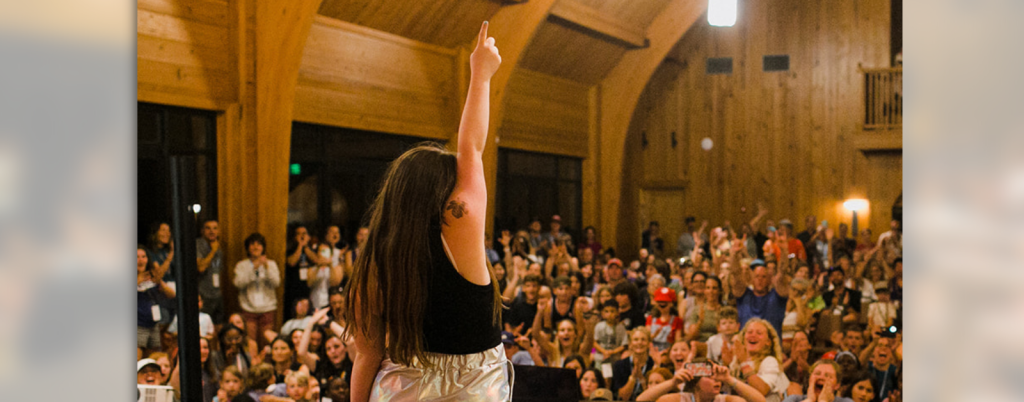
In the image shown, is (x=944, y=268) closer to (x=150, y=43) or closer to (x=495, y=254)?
(x=495, y=254)

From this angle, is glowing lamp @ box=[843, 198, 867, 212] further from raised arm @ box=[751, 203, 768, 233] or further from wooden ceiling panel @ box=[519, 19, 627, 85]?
wooden ceiling panel @ box=[519, 19, 627, 85]

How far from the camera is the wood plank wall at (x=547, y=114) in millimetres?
4199

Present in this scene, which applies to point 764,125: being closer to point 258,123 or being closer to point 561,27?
point 561,27

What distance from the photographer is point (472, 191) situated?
1.98 m

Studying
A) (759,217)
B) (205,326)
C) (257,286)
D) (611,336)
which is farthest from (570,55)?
(205,326)

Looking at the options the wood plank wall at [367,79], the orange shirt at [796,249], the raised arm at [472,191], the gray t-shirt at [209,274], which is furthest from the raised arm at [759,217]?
the gray t-shirt at [209,274]

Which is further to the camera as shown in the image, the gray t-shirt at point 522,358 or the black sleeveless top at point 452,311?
the gray t-shirt at point 522,358

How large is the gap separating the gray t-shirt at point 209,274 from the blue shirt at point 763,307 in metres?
2.70

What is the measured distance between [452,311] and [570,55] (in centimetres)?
258

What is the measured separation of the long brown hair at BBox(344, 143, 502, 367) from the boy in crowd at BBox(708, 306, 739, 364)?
269cm

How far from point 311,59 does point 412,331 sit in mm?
2895

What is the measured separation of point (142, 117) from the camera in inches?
161

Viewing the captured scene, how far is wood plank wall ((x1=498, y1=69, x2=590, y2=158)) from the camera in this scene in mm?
4199

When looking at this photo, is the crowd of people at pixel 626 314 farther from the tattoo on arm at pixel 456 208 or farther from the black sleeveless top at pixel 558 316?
the tattoo on arm at pixel 456 208
